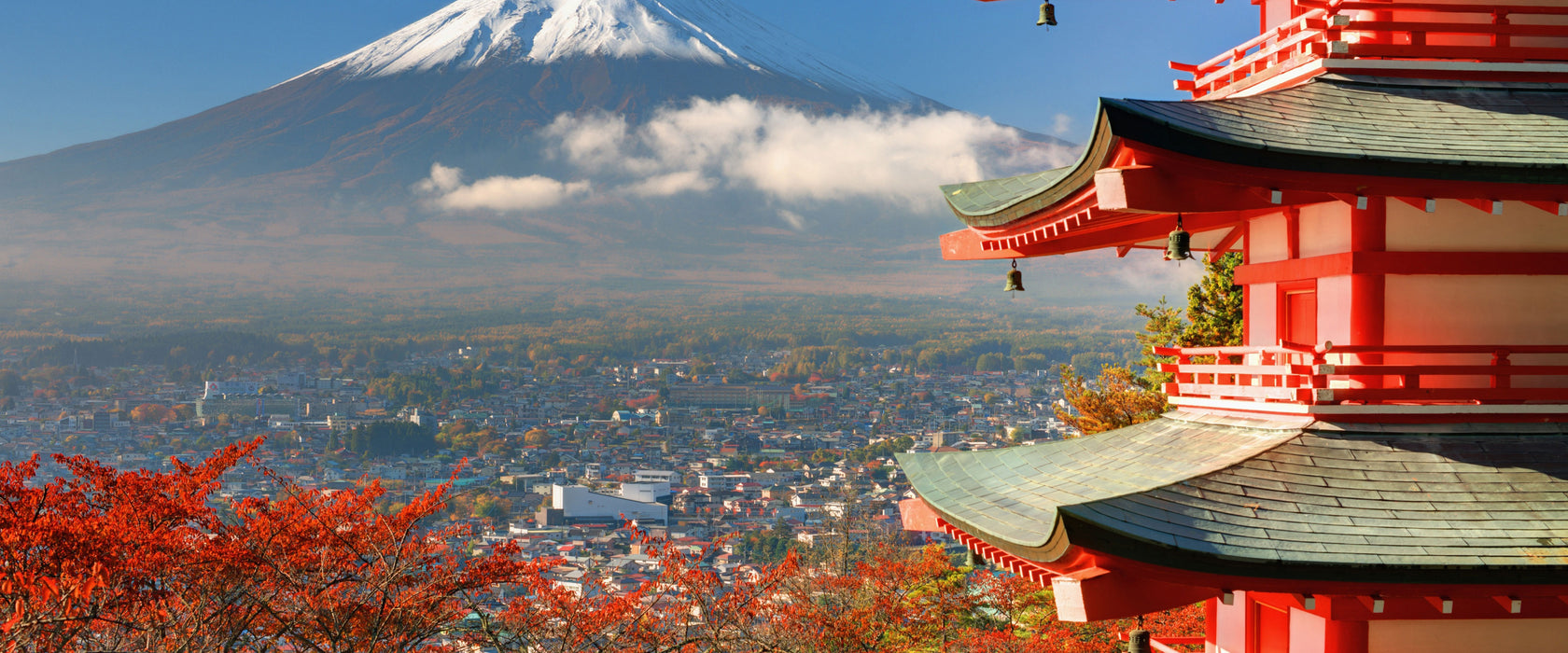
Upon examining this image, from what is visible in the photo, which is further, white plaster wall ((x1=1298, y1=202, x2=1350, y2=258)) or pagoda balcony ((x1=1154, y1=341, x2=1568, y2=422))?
white plaster wall ((x1=1298, y1=202, x2=1350, y2=258))

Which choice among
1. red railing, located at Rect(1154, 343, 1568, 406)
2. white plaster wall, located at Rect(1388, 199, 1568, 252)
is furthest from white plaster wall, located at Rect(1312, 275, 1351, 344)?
white plaster wall, located at Rect(1388, 199, 1568, 252)

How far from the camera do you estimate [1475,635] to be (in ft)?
18.7

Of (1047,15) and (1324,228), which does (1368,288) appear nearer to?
(1324,228)

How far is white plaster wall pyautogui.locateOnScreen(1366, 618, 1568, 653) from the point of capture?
18.6ft

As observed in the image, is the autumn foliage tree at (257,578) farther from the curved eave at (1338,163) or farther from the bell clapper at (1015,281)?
the curved eave at (1338,163)

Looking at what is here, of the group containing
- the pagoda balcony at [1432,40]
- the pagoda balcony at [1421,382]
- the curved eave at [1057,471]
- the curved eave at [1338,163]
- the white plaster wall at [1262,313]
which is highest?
the pagoda balcony at [1432,40]

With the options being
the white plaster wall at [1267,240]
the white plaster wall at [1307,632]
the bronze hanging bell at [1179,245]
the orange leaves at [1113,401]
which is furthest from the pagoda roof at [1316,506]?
the orange leaves at [1113,401]

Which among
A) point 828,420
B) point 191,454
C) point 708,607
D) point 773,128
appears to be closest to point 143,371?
point 191,454

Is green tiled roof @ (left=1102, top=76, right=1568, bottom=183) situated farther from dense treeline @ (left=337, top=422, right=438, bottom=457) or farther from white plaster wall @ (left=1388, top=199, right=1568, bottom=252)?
dense treeline @ (left=337, top=422, right=438, bottom=457)

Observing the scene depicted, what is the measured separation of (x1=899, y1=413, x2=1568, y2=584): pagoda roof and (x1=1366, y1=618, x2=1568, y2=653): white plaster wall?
73 centimetres

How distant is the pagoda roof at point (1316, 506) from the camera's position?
4.90 metres

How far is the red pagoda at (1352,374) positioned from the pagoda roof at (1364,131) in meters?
0.02

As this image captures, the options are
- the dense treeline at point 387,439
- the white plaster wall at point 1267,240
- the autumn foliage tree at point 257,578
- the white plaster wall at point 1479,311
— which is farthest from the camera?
the dense treeline at point 387,439

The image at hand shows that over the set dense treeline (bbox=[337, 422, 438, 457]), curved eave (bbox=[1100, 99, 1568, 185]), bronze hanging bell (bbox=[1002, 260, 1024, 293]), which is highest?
curved eave (bbox=[1100, 99, 1568, 185])
